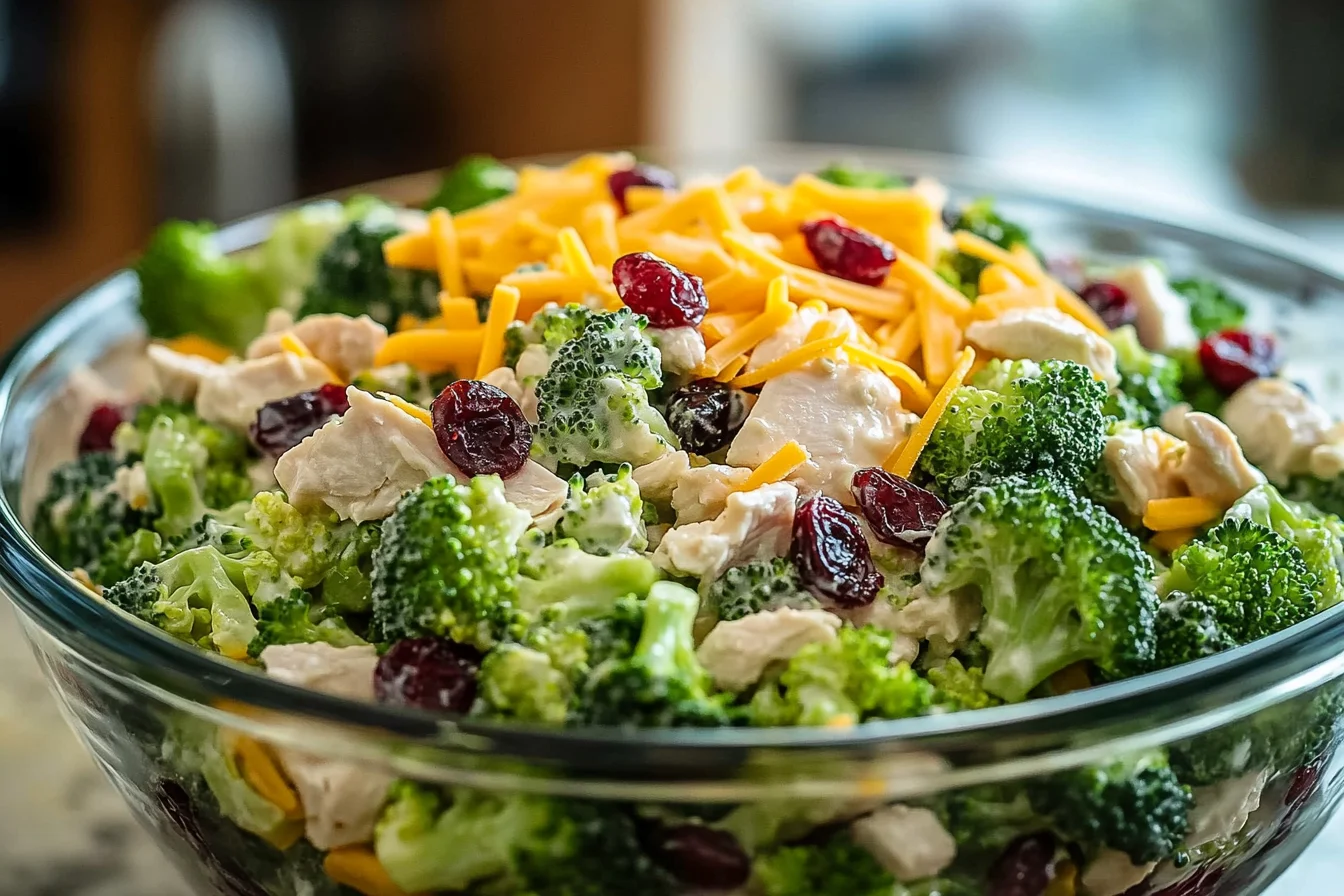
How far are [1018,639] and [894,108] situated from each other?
421cm

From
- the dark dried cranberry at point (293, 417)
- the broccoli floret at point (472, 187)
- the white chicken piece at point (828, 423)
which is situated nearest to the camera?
the white chicken piece at point (828, 423)

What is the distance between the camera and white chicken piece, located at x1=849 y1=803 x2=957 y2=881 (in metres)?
0.97

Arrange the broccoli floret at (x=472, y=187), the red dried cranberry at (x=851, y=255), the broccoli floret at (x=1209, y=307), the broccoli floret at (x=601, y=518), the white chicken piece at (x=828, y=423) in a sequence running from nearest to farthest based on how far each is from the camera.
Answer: the broccoli floret at (x=601, y=518)
the white chicken piece at (x=828, y=423)
the red dried cranberry at (x=851, y=255)
the broccoli floret at (x=1209, y=307)
the broccoli floret at (x=472, y=187)

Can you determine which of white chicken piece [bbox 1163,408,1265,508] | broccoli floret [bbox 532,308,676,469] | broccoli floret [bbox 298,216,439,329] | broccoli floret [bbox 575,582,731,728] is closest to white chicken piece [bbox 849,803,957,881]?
broccoli floret [bbox 575,582,731,728]

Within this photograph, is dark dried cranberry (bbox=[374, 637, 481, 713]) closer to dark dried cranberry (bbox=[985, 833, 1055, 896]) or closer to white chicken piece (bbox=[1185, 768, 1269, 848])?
dark dried cranberry (bbox=[985, 833, 1055, 896])

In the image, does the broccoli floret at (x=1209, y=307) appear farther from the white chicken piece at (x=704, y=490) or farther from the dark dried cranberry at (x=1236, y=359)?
the white chicken piece at (x=704, y=490)

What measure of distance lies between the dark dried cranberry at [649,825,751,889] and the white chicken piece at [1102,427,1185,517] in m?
0.60

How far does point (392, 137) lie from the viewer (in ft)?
14.4

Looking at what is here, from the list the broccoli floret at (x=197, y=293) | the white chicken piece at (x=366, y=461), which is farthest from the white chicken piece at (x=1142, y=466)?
the broccoli floret at (x=197, y=293)

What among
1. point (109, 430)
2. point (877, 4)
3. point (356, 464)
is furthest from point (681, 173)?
point (877, 4)

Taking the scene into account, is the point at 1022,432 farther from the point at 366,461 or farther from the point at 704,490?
the point at 366,461

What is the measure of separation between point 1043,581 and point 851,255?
53 cm

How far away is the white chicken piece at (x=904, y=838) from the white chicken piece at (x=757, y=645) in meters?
0.16

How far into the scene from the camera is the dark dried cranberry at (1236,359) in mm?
1649
